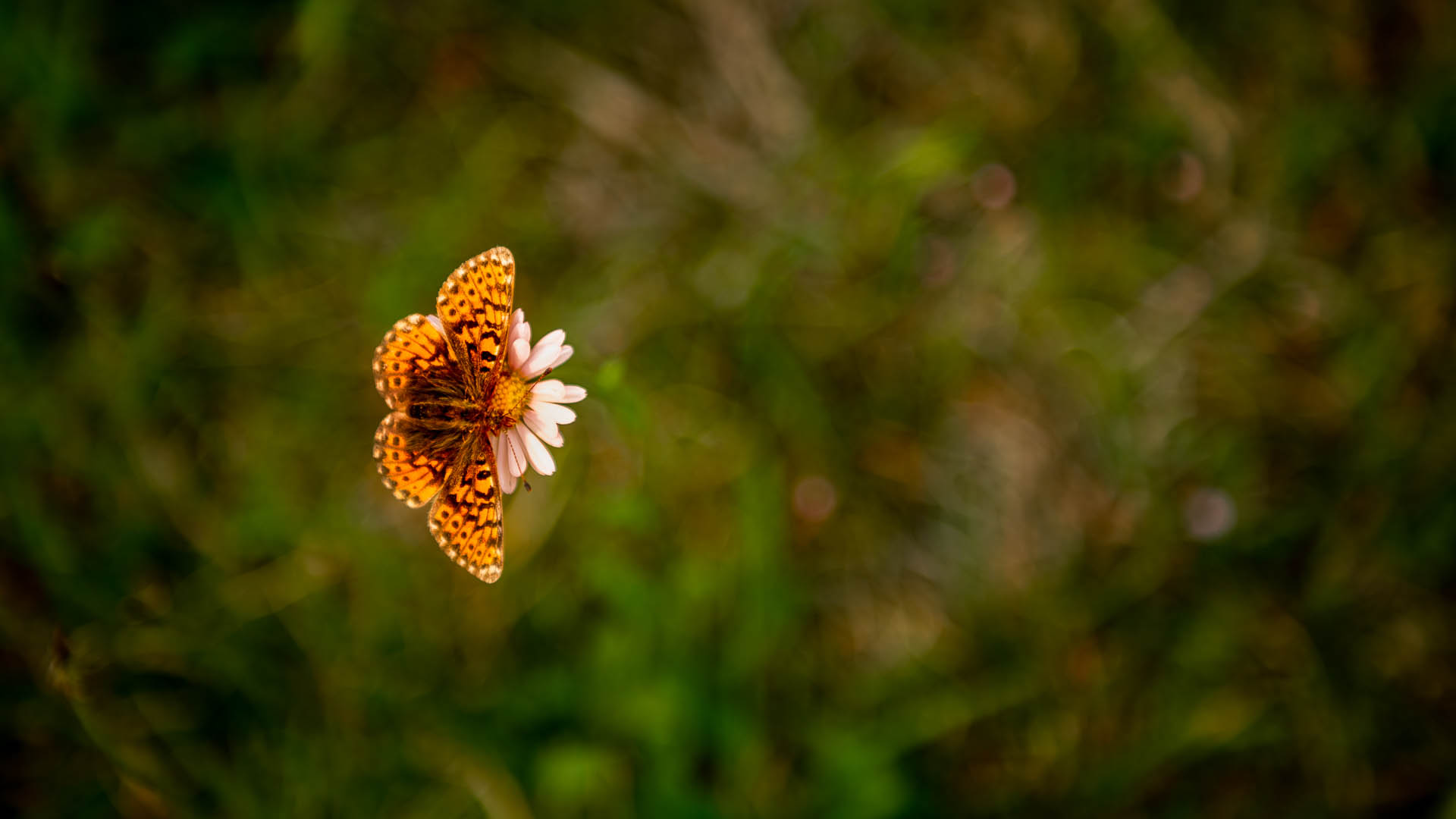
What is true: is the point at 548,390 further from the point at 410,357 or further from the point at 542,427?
the point at 410,357

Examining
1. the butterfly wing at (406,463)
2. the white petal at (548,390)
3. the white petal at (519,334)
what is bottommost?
the butterfly wing at (406,463)

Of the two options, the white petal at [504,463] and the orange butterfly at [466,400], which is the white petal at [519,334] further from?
the white petal at [504,463]

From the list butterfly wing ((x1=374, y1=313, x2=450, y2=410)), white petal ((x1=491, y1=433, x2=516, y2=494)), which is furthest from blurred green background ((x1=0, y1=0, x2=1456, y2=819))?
butterfly wing ((x1=374, y1=313, x2=450, y2=410))

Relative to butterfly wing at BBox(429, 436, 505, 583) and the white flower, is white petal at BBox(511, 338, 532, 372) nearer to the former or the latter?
the white flower

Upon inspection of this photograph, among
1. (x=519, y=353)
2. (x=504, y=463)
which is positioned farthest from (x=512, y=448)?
(x=519, y=353)

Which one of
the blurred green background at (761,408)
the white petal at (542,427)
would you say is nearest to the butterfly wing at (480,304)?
the white petal at (542,427)

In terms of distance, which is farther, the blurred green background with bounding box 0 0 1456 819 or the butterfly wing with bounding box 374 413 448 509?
the blurred green background with bounding box 0 0 1456 819
